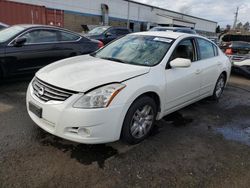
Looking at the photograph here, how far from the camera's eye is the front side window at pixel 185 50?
3798 mm

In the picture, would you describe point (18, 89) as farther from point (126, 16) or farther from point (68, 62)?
point (126, 16)

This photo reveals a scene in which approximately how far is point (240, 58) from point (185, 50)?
5346 mm

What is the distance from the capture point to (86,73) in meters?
3.03

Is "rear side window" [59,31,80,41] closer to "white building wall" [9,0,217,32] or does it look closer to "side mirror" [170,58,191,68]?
"side mirror" [170,58,191,68]

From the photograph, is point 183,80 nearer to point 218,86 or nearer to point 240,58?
point 218,86

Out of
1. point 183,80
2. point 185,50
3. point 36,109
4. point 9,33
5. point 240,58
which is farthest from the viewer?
point 240,58

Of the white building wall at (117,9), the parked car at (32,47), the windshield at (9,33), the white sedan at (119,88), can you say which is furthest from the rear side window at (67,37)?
the white building wall at (117,9)

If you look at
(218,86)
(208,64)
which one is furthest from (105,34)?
(208,64)

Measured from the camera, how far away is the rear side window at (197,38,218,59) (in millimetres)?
4493

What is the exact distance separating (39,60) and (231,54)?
23.2 ft

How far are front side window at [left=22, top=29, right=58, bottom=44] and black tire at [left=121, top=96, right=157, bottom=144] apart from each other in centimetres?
367

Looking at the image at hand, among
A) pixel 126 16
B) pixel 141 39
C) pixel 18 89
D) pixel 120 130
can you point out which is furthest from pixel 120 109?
pixel 126 16

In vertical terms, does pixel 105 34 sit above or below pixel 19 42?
above

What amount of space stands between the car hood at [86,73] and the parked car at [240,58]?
20.5 ft
